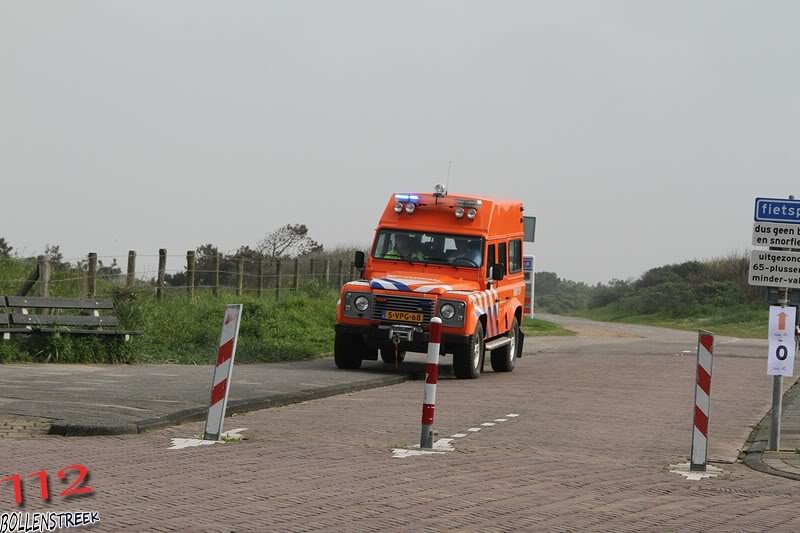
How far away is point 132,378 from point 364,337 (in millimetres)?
4977

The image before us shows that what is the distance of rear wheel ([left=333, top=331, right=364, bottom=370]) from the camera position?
22094mm

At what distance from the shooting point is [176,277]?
34.5 m

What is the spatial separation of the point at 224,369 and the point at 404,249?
10618 millimetres

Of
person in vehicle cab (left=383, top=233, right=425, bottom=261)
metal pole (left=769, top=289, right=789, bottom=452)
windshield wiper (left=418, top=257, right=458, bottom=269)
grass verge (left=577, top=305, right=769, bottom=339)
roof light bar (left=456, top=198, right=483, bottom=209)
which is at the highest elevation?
roof light bar (left=456, top=198, right=483, bottom=209)

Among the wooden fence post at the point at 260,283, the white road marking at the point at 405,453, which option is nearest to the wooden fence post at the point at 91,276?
the wooden fence post at the point at 260,283

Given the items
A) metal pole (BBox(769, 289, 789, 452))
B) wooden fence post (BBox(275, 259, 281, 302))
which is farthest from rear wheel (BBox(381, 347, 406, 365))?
wooden fence post (BBox(275, 259, 281, 302))

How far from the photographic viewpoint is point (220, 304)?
30.1m

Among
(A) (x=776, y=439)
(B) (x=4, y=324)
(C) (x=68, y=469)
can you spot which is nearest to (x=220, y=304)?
(B) (x=4, y=324)

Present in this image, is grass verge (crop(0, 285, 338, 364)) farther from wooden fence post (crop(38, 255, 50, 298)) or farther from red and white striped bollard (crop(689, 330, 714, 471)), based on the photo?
red and white striped bollard (crop(689, 330, 714, 471))

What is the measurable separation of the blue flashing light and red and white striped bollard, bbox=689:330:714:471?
1121 centimetres

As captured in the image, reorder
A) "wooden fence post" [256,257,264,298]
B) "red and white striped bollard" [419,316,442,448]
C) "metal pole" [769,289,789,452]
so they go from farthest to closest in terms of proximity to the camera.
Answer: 1. "wooden fence post" [256,257,264,298]
2. "metal pole" [769,289,789,452]
3. "red and white striped bollard" [419,316,442,448]

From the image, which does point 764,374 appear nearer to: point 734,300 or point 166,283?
point 166,283

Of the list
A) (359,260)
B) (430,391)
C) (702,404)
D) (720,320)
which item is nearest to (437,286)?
(359,260)

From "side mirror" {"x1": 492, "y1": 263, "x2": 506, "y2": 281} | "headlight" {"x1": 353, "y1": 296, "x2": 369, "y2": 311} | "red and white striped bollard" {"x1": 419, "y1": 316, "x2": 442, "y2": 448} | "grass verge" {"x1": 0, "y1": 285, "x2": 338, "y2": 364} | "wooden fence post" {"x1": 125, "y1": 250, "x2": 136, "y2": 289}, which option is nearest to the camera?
"red and white striped bollard" {"x1": 419, "y1": 316, "x2": 442, "y2": 448}
